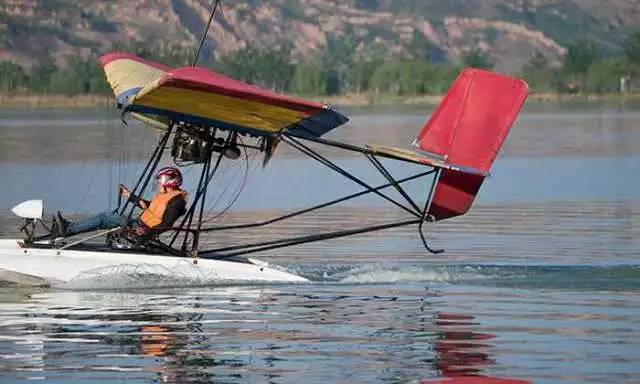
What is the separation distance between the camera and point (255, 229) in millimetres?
22266

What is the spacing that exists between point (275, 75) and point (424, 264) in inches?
2744

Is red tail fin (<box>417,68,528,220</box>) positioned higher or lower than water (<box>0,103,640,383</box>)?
higher

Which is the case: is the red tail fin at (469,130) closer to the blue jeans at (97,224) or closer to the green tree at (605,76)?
the blue jeans at (97,224)

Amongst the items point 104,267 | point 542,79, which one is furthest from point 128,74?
point 542,79

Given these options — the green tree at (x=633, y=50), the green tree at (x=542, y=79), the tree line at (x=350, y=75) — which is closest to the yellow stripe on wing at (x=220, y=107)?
the tree line at (x=350, y=75)

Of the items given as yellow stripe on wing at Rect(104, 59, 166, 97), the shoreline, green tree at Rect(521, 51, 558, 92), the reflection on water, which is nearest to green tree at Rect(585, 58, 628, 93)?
the shoreline

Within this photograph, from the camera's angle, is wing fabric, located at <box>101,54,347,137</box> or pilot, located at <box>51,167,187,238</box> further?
pilot, located at <box>51,167,187,238</box>

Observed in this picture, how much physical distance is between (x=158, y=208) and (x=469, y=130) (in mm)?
2912

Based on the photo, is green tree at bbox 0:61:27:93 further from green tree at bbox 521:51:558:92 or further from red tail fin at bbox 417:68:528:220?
red tail fin at bbox 417:68:528:220

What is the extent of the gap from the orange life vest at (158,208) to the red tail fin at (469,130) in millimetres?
2344

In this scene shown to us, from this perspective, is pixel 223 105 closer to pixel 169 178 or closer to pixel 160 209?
pixel 169 178

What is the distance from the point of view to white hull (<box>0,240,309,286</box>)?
16.4 metres

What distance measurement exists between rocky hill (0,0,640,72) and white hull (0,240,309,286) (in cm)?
8218

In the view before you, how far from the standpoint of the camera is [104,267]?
16469 mm
